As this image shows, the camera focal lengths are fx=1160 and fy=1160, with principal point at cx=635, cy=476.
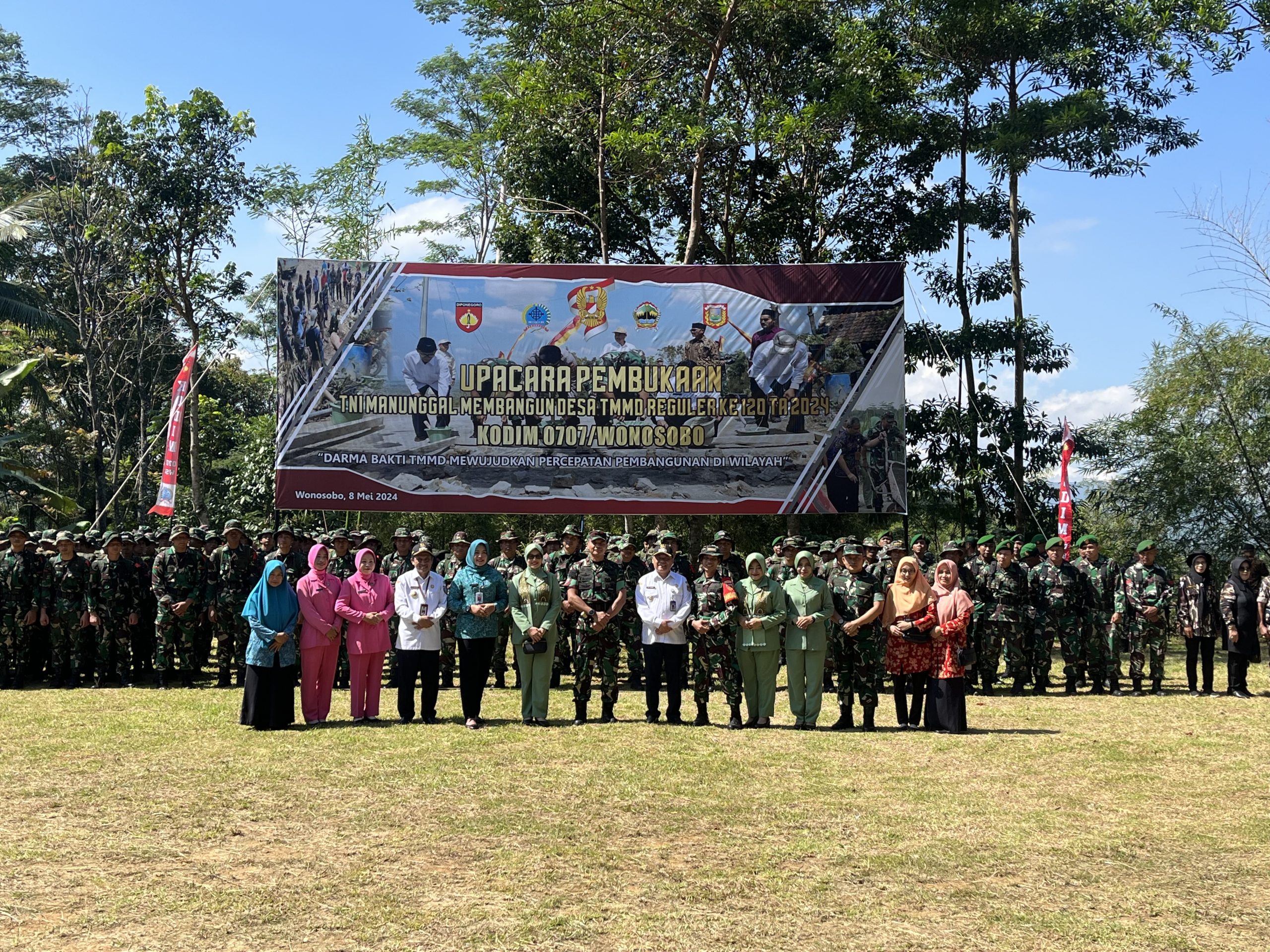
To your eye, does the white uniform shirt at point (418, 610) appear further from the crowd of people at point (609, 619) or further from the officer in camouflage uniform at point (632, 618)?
the officer in camouflage uniform at point (632, 618)

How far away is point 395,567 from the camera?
12422 millimetres

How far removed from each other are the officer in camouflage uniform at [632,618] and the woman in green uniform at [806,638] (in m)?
1.35

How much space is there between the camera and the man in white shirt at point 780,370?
55.8 ft

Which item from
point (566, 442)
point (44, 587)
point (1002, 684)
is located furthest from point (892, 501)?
point (44, 587)

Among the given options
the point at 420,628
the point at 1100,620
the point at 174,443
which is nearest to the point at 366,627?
the point at 420,628

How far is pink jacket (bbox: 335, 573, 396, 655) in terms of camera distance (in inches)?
403

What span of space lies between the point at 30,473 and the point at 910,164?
1729 centimetres

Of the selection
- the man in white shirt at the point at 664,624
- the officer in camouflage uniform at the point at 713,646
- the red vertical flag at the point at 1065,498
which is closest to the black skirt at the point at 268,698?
the man in white shirt at the point at 664,624

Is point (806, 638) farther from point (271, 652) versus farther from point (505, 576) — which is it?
point (271, 652)

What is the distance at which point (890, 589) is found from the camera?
10.1 m

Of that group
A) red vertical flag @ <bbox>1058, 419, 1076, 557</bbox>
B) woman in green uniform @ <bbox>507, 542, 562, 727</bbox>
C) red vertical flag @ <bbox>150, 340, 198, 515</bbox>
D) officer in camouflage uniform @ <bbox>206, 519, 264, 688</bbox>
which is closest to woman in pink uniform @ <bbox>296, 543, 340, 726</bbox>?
woman in green uniform @ <bbox>507, 542, 562, 727</bbox>

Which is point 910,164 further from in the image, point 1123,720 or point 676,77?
point 1123,720

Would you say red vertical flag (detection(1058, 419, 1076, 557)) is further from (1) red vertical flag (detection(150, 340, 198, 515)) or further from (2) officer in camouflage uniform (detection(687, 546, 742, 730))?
(1) red vertical flag (detection(150, 340, 198, 515))

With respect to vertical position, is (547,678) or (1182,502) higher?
(1182,502)
